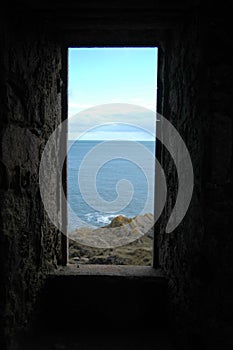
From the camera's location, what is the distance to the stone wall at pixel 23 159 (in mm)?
1427

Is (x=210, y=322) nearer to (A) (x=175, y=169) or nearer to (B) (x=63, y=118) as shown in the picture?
(A) (x=175, y=169)

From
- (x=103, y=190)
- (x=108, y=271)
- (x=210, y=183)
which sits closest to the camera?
(x=210, y=183)

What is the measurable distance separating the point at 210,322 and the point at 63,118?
1454mm

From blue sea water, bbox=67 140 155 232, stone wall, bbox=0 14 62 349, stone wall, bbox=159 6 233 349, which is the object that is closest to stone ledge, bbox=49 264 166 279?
stone wall, bbox=0 14 62 349

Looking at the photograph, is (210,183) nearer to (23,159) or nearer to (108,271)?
(23,159)

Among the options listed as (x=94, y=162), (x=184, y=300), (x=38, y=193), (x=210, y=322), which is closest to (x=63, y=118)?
(x=38, y=193)

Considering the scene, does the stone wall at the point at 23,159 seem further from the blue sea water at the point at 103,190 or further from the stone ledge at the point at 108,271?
the blue sea water at the point at 103,190

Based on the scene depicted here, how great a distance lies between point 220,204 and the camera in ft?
4.65

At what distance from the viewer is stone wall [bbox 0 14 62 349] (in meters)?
1.43

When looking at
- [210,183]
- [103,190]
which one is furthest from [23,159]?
[103,190]

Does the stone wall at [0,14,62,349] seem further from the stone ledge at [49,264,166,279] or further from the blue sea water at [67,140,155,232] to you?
the blue sea water at [67,140,155,232]

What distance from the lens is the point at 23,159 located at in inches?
63.6

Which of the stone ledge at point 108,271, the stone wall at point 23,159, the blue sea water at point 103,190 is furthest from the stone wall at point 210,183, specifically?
the blue sea water at point 103,190

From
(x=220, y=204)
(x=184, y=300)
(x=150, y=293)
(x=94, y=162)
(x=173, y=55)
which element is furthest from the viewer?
(x=94, y=162)
